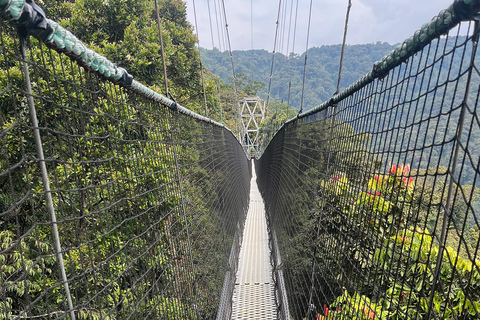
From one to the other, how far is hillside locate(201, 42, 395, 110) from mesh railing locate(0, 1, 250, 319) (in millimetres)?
35776

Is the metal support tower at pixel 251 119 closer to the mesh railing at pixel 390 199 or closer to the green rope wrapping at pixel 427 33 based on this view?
the mesh railing at pixel 390 199

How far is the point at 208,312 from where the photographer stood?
216 cm

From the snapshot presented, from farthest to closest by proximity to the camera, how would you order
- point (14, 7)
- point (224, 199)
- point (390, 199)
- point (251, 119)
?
1. point (251, 119)
2. point (224, 199)
3. point (390, 199)
4. point (14, 7)

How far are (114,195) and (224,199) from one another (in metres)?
2.09

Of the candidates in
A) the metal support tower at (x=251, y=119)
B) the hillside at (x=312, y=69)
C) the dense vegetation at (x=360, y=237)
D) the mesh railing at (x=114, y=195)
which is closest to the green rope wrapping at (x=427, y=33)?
the dense vegetation at (x=360, y=237)

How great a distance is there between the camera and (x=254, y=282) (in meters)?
2.93

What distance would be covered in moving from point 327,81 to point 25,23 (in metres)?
53.1

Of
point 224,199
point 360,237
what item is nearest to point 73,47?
point 360,237

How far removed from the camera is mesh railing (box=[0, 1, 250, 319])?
2.10 ft

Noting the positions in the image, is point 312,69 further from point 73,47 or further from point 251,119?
point 73,47

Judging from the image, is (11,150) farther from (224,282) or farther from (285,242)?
(285,242)

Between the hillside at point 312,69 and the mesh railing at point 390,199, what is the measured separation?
35.9 m

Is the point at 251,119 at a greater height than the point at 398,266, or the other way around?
the point at 251,119

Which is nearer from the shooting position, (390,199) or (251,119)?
(390,199)
